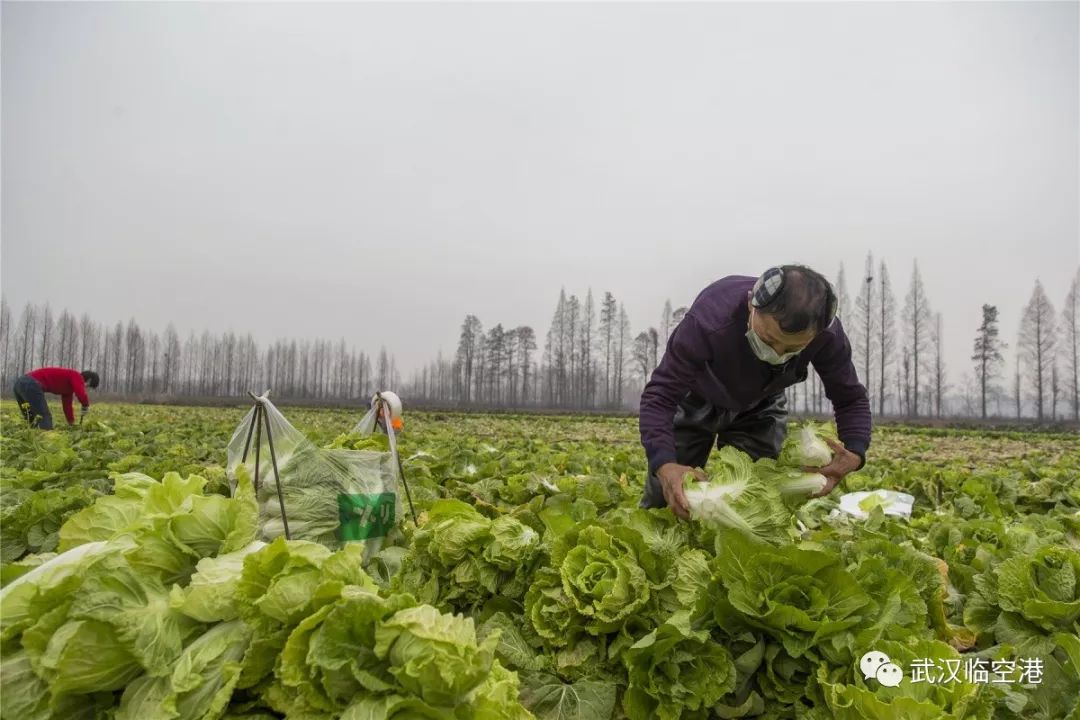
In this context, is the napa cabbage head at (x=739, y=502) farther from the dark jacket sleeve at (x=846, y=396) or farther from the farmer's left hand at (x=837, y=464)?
the dark jacket sleeve at (x=846, y=396)

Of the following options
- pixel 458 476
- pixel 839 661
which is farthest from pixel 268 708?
pixel 458 476

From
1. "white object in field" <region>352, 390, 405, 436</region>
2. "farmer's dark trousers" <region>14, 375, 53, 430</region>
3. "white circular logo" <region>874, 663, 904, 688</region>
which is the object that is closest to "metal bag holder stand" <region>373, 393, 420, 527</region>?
"white object in field" <region>352, 390, 405, 436</region>

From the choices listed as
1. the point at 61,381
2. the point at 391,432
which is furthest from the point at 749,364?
the point at 61,381

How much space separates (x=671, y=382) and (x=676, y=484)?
2.08 feet

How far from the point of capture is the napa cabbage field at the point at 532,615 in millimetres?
1460

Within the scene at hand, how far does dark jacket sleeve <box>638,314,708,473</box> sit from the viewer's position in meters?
3.06

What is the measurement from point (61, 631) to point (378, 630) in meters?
0.75

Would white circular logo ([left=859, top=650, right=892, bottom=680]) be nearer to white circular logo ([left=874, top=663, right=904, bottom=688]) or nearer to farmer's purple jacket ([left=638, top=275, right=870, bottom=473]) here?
white circular logo ([left=874, top=663, right=904, bottom=688])

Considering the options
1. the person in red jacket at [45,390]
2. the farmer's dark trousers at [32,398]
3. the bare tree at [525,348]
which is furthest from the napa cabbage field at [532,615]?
the bare tree at [525,348]

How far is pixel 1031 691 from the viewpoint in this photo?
212 cm

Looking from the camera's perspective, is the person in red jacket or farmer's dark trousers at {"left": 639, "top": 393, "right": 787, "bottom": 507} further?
the person in red jacket

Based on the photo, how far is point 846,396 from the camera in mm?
3379

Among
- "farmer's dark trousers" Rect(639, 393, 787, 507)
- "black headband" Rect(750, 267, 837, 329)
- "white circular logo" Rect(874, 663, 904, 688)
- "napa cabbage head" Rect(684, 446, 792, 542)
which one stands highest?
"black headband" Rect(750, 267, 837, 329)

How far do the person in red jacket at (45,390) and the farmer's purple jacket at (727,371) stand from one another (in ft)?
39.8
